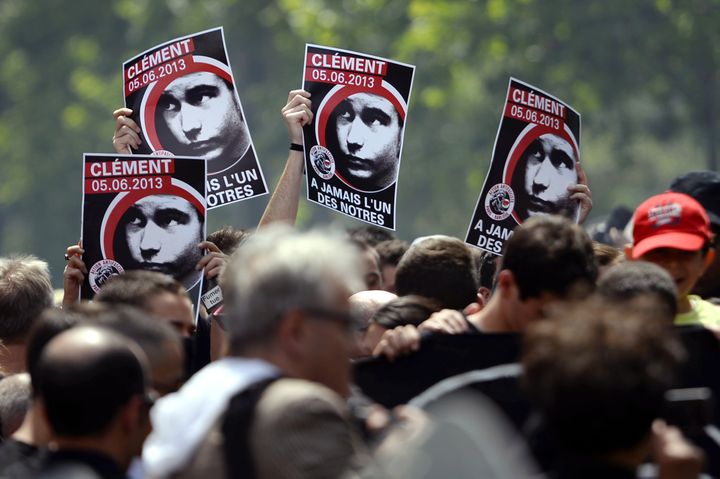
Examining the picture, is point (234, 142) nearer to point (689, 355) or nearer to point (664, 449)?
point (689, 355)

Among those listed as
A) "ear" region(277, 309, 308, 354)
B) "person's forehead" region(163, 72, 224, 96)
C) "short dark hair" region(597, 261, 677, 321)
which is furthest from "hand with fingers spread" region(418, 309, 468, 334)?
Answer: "person's forehead" region(163, 72, 224, 96)

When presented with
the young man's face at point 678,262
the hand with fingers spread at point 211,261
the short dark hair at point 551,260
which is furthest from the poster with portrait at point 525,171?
the short dark hair at point 551,260

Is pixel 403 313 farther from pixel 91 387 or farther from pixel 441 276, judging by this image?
pixel 91 387

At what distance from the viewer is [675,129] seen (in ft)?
91.5

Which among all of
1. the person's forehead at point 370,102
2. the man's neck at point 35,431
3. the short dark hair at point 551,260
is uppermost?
the person's forehead at point 370,102

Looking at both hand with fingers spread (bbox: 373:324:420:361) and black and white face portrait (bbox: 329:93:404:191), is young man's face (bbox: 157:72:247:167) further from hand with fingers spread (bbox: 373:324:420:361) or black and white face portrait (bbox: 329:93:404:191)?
hand with fingers spread (bbox: 373:324:420:361)

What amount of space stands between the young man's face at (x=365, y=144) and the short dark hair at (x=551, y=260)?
2377 mm

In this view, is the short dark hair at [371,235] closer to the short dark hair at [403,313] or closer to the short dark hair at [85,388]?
the short dark hair at [403,313]

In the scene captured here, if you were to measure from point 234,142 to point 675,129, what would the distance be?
2182cm

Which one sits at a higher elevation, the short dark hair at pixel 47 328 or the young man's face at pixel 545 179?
the young man's face at pixel 545 179

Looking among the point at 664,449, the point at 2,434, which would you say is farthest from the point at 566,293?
the point at 2,434

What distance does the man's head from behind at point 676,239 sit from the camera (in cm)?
526

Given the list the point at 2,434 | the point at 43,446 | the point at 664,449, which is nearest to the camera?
the point at 664,449

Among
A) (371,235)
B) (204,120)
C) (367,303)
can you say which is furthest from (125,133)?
(371,235)
